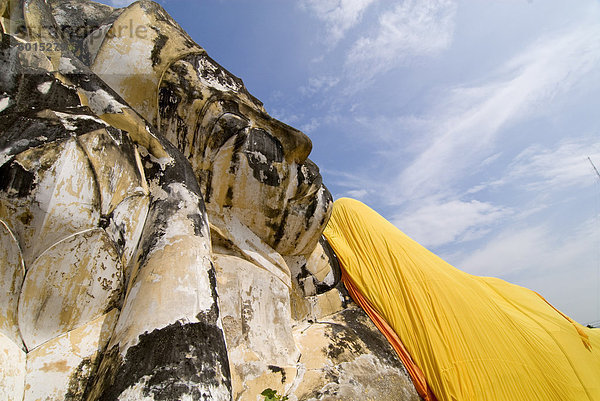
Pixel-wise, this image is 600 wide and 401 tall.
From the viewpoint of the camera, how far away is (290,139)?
8.34 feet

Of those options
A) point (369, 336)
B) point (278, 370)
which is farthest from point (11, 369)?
point (369, 336)

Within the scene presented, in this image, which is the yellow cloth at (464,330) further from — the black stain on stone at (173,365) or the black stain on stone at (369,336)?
the black stain on stone at (173,365)

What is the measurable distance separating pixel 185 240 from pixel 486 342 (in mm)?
1989

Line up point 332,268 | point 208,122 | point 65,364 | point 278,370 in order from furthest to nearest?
point 332,268 < point 208,122 < point 278,370 < point 65,364

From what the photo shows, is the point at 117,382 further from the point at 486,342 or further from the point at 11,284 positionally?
the point at 486,342

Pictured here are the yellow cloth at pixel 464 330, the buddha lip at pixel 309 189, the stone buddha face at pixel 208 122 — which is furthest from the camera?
the buddha lip at pixel 309 189

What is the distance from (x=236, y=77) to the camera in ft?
9.02

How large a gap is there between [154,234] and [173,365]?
0.62 m

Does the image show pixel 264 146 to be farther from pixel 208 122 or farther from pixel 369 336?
pixel 369 336

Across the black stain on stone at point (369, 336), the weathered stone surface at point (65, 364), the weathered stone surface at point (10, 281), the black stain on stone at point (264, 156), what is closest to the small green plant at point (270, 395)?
the weathered stone surface at point (65, 364)

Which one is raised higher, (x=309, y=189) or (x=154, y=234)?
(x=309, y=189)

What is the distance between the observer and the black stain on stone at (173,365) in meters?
1.17

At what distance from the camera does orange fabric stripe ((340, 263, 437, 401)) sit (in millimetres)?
2412

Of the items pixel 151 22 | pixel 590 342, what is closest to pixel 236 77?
pixel 151 22
